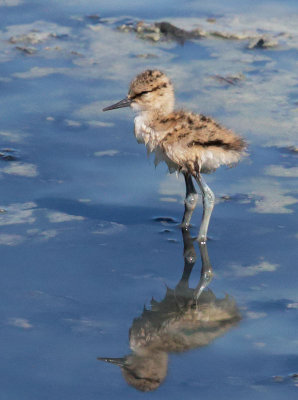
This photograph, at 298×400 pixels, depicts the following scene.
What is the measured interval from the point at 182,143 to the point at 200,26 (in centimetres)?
331

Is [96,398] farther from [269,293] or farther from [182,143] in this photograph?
[182,143]

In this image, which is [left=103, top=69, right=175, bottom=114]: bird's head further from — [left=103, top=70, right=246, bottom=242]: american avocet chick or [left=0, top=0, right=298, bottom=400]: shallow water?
[left=0, top=0, right=298, bottom=400]: shallow water

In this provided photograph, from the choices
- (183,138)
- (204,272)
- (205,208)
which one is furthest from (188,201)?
(204,272)

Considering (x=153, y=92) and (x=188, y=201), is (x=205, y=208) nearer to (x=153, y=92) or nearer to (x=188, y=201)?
(x=188, y=201)

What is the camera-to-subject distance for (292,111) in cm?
700

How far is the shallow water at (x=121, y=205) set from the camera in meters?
4.34

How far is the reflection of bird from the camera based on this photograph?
431 centimetres

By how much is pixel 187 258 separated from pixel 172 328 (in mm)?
723

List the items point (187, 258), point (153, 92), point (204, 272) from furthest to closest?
point (153, 92)
point (187, 258)
point (204, 272)

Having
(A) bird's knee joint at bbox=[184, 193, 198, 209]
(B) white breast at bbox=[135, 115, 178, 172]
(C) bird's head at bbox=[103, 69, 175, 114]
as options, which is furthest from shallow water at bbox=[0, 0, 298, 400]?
(C) bird's head at bbox=[103, 69, 175, 114]

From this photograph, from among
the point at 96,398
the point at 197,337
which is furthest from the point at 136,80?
the point at 96,398

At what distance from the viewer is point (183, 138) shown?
5383mm

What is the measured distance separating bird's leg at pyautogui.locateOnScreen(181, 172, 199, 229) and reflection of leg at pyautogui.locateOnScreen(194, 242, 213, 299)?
238 millimetres

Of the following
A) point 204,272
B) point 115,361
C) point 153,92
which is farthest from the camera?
point 153,92
